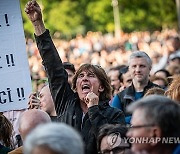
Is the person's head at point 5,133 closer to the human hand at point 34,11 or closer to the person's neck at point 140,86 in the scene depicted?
the human hand at point 34,11

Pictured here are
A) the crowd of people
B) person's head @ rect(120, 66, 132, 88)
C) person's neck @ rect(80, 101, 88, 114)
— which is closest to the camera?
the crowd of people

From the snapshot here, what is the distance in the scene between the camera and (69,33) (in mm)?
67312

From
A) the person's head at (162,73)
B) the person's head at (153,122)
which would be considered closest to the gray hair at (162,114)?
the person's head at (153,122)

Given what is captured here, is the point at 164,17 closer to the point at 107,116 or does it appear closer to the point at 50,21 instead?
the point at 50,21

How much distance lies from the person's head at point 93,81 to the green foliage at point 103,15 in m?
56.0

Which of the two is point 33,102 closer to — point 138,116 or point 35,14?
point 35,14

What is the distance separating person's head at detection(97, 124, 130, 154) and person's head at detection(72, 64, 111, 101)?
153 cm

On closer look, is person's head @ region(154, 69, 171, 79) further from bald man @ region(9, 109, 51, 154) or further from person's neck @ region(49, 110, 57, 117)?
bald man @ region(9, 109, 51, 154)

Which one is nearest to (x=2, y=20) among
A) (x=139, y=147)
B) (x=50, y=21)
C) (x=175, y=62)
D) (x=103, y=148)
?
(x=103, y=148)

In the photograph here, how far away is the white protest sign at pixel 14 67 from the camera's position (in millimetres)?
7906

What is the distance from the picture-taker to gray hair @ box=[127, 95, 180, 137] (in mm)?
5078

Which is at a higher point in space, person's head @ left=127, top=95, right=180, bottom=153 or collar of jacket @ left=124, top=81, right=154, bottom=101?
person's head @ left=127, top=95, right=180, bottom=153

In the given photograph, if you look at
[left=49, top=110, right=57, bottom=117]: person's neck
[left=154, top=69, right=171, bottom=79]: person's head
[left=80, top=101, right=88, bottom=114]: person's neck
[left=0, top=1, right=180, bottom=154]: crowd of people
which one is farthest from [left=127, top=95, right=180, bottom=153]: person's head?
[left=154, top=69, right=171, bottom=79]: person's head

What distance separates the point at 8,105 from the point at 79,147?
333 cm
